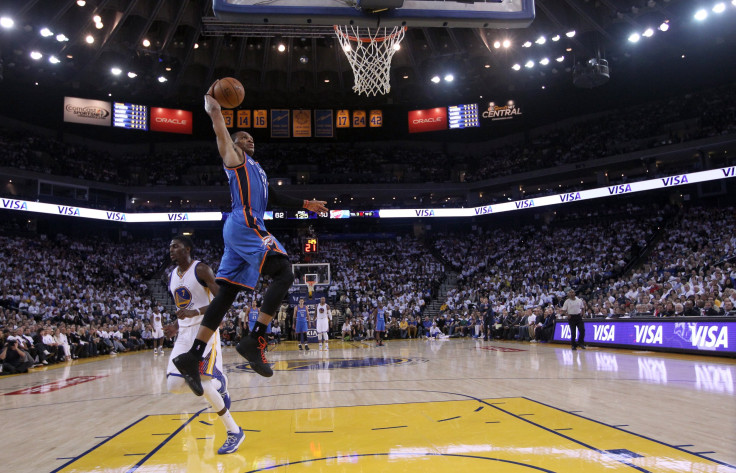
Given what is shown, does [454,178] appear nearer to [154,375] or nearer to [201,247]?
[201,247]

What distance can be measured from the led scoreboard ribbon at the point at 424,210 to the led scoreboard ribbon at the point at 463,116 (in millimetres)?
5273

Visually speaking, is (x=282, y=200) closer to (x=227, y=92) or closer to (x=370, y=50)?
(x=227, y=92)

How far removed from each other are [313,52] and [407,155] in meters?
13.4

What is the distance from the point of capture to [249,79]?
1110 inches

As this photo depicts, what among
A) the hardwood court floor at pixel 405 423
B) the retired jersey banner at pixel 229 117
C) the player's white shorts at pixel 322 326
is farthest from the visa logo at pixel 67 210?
the hardwood court floor at pixel 405 423

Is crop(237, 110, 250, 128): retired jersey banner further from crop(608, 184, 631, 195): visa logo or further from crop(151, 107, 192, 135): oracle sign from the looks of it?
crop(608, 184, 631, 195): visa logo

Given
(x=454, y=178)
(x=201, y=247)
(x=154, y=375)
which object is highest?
(x=454, y=178)

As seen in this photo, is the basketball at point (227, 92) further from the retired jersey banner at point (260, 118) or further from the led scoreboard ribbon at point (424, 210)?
the retired jersey banner at point (260, 118)

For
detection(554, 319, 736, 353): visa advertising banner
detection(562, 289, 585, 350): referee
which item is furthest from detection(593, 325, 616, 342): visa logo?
detection(562, 289, 585, 350): referee

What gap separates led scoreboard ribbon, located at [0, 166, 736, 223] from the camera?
25691mm

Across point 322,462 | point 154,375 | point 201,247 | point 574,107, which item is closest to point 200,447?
point 322,462

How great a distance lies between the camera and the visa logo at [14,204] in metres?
25.8

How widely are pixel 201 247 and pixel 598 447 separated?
31.9 meters

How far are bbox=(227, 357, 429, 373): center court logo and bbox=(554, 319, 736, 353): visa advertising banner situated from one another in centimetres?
533
